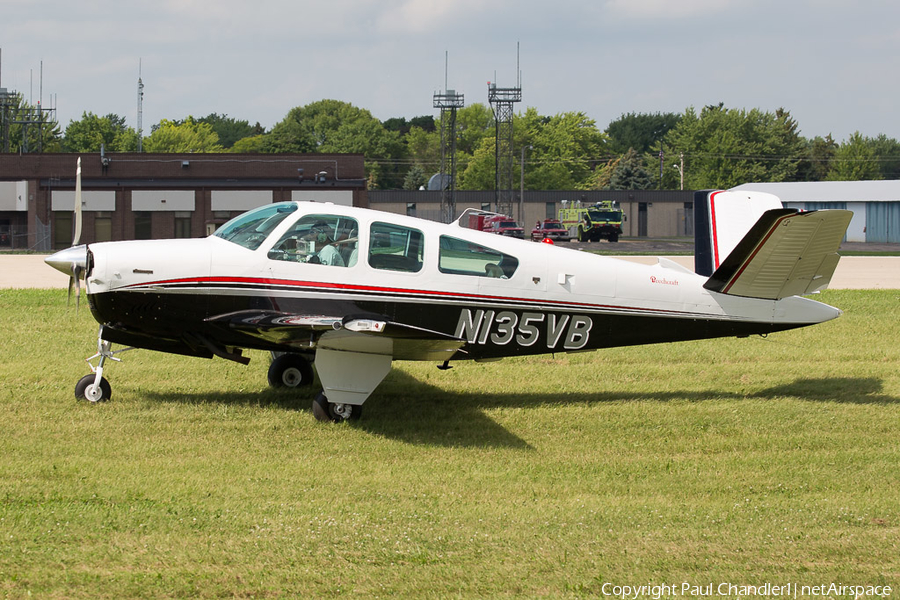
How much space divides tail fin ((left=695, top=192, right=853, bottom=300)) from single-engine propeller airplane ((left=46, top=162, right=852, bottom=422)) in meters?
0.02

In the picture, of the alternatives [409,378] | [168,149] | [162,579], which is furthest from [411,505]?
[168,149]

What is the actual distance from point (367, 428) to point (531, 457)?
1.86 metres

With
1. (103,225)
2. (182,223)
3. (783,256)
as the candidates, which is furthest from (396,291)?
(103,225)

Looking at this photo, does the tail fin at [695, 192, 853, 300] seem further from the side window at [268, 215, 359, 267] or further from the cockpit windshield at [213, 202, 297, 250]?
the cockpit windshield at [213, 202, 297, 250]

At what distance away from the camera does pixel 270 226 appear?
9.09m

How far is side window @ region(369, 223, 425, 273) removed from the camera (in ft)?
29.9

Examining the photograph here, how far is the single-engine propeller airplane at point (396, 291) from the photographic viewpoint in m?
8.84

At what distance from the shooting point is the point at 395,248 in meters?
9.19

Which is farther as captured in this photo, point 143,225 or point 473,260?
point 143,225

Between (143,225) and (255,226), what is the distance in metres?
46.2

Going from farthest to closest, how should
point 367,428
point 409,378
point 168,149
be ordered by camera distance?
point 168,149 < point 409,378 < point 367,428

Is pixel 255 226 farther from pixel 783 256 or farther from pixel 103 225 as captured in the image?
pixel 103 225

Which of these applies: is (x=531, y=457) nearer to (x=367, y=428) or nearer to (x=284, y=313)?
(x=367, y=428)

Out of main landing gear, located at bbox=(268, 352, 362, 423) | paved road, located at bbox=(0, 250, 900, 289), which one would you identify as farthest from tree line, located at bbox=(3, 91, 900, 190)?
main landing gear, located at bbox=(268, 352, 362, 423)
